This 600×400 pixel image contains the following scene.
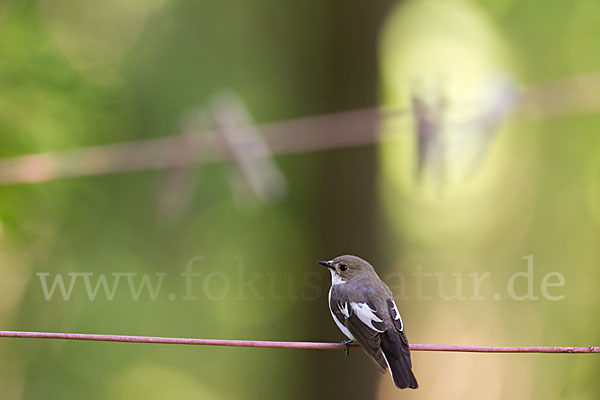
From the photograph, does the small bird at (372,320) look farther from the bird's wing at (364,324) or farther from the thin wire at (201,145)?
the thin wire at (201,145)

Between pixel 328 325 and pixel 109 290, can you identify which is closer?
pixel 328 325

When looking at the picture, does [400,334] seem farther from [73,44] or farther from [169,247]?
[73,44]

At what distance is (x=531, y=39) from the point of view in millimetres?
7887

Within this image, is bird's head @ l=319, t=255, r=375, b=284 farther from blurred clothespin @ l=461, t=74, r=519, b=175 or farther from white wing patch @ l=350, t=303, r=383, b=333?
blurred clothespin @ l=461, t=74, r=519, b=175

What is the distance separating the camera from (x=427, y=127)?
323 cm

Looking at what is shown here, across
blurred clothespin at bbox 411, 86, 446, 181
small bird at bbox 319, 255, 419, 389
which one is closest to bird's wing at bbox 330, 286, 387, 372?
small bird at bbox 319, 255, 419, 389

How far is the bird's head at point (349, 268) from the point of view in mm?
3752

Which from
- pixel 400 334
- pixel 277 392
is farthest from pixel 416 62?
pixel 400 334

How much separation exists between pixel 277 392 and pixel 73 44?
16.1 feet

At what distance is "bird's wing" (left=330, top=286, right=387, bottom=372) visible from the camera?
125 inches

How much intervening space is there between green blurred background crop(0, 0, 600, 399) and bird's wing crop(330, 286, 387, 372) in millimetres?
2688

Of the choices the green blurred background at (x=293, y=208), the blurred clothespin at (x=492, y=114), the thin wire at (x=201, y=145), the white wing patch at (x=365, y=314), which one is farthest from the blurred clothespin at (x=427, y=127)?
the green blurred background at (x=293, y=208)

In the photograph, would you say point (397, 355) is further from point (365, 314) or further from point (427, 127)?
point (427, 127)

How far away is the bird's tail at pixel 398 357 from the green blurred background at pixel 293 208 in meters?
2.86
